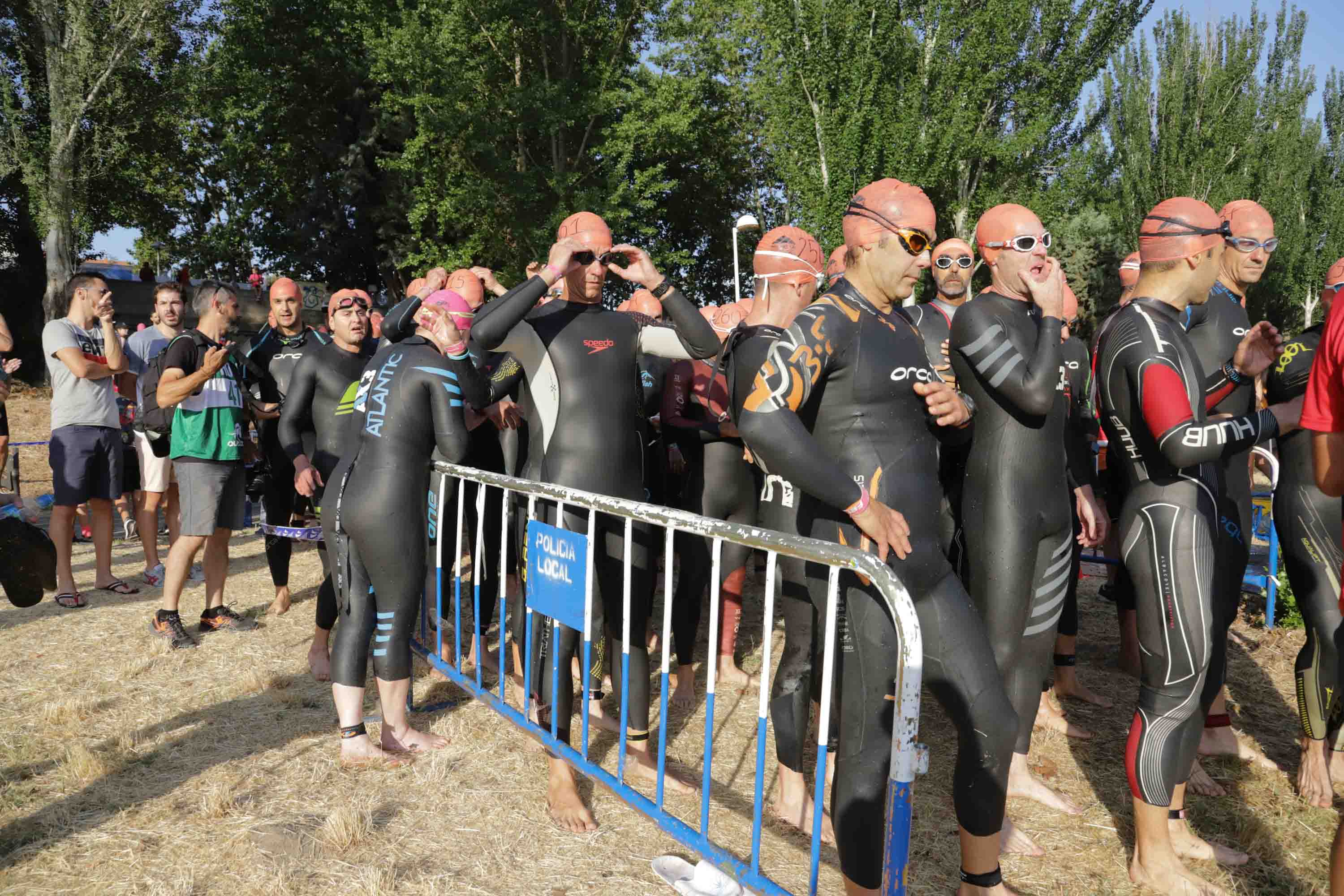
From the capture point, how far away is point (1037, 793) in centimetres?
389

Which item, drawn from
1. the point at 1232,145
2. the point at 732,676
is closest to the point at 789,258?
the point at 732,676

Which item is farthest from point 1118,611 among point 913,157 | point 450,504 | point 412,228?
point 412,228

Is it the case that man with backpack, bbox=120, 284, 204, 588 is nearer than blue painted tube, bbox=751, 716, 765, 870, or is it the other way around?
blue painted tube, bbox=751, 716, 765, 870

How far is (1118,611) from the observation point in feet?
18.9

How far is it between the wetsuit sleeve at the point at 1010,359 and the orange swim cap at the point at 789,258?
794 millimetres

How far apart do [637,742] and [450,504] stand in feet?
6.03

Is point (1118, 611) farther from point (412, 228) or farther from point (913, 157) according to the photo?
point (412, 228)

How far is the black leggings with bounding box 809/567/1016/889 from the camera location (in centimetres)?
256

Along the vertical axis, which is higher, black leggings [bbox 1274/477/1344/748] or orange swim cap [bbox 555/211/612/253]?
orange swim cap [bbox 555/211/612/253]

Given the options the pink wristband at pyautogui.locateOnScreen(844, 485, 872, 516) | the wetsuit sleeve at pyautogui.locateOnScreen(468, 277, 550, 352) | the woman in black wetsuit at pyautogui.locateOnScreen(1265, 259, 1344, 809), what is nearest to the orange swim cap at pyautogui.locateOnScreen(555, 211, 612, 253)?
the wetsuit sleeve at pyautogui.locateOnScreen(468, 277, 550, 352)

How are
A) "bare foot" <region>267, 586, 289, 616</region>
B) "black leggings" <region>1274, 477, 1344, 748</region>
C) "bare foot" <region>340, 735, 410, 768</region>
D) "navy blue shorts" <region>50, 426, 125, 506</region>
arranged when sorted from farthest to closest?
"bare foot" <region>267, 586, 289, 616</region>
"navy blue shorts" <region>50, 426, 125, 506</region>
"bare foot" <region>340, 735, 410, 768</region>
"black leggings" <region>1274, 477, 1344, 748</region>

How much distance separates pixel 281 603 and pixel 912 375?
19.3ft

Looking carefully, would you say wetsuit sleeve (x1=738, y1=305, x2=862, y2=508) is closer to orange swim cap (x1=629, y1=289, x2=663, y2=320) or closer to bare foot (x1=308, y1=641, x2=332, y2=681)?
orange swim cap (x1=629, y1=289, x2=663, y2=320)

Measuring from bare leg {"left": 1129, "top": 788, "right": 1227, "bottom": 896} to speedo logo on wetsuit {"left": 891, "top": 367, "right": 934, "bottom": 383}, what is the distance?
1.75 m
